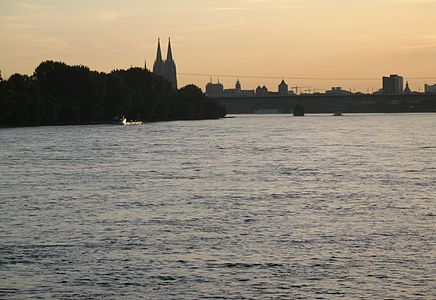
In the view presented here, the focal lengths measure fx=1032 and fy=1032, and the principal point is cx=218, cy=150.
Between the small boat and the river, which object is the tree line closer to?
the small boat

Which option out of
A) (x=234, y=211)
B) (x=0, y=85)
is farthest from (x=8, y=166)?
(x=0, y=85)

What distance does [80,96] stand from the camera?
149m

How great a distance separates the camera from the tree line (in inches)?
5015

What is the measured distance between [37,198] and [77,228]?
7.65 meters

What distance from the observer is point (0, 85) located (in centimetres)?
12444

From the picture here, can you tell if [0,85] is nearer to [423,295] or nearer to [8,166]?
[8,166]

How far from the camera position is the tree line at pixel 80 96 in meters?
127

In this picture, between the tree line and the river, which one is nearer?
the river

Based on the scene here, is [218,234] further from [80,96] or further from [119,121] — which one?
[80,96]

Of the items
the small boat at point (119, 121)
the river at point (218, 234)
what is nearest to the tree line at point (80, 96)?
the small boat at point (119, 121)

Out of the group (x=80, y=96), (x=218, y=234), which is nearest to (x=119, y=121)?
(x=80, y=96)

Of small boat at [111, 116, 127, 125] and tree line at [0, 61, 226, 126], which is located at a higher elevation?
tree line at [0, 61, 226, 126]

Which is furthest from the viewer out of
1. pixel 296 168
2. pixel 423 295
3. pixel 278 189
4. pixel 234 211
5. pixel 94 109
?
pixel 94 109

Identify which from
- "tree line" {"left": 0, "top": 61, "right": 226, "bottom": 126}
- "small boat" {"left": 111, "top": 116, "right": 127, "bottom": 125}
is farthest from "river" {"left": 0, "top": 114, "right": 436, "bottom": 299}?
"small boat" {"left": 111, "top": 116, "right": 127, "bottom": 125}
